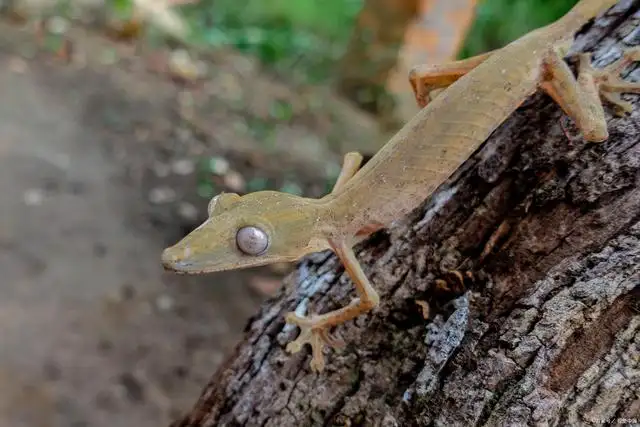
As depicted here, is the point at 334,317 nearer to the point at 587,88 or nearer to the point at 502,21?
the point at 587,88

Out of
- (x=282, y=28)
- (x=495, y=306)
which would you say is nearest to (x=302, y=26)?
(x=282, y=28)

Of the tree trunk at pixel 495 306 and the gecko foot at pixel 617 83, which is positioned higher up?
the gecko foot at pixel 617 83

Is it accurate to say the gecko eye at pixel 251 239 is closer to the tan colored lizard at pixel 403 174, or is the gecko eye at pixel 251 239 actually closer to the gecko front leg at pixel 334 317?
the tan colored lizard at pixel 403 174

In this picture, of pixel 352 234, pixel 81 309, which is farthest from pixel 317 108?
pixel 352 234

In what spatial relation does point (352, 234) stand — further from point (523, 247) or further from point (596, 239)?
point (596, 239)

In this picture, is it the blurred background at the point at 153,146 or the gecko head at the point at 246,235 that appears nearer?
the gecko head at the point at 246,235

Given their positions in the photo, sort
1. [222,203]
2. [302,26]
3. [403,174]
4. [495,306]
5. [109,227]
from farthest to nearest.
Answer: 1. [302,26]
2. [109,227]
3. [403,174]
4. [222,203]
5. [495,306]

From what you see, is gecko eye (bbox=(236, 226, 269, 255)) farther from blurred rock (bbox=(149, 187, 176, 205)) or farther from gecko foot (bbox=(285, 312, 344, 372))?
blurred rock (bbox=(149, 187, 176, 205))

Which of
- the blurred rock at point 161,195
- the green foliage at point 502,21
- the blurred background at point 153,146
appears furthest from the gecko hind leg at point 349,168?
the green foliage at point 502,21
